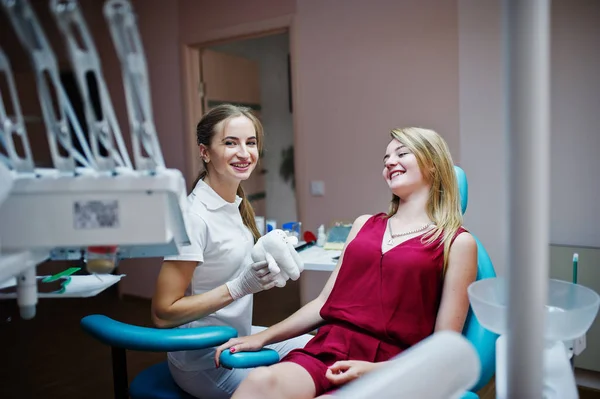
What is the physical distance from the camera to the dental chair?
4.11 ft

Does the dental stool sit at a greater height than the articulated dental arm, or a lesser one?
lesser

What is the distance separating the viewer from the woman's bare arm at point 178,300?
1382 millimetres

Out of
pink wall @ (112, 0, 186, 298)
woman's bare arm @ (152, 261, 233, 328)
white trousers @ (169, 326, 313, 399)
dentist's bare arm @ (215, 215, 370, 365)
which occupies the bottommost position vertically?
white trousers @ (169, 326, 313, 399)

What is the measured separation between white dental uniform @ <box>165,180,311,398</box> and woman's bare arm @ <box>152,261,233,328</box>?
37 millimetres

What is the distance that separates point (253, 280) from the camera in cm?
137

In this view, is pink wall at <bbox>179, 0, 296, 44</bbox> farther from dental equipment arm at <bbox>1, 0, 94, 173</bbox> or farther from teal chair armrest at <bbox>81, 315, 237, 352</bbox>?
dental equipment arm at <bbox>1, 0, 94, 173</bbox>

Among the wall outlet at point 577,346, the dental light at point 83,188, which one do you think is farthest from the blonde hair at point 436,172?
the dental light at point 83,188

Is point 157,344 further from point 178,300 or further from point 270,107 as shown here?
point 270,107

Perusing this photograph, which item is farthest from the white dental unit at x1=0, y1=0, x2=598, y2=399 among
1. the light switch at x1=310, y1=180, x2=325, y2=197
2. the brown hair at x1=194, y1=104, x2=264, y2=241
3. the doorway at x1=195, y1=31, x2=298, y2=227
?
the doorway at x1=195, y1=31, x2=298, y2=227

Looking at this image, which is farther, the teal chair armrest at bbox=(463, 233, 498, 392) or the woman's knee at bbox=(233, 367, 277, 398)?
the teal chair armrest at bbox=(463, 233, 498, 392)

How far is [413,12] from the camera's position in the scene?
277 centimetres

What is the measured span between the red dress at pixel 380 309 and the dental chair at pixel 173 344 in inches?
4.2

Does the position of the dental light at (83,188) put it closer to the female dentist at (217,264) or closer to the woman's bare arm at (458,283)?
the female dentist at (217,264)

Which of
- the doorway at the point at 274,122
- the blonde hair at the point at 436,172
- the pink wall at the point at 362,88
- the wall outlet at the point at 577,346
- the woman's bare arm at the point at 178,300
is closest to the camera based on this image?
the wall outlet at the point at 577,346
